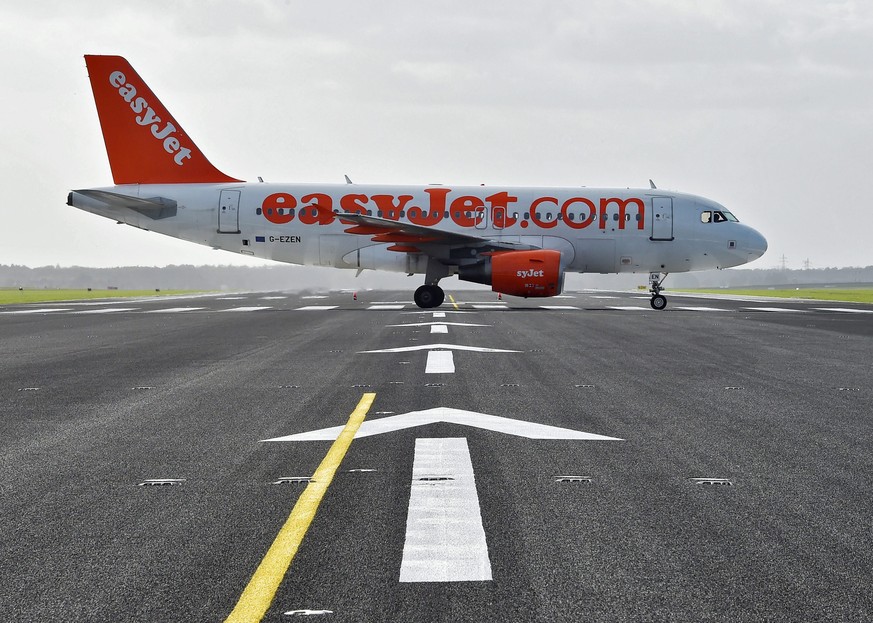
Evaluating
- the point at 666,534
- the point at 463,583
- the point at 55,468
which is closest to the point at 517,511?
the point at 666,534

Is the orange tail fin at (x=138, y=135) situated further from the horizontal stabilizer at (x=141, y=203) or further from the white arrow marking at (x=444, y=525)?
the white arrow marking at (x=444, y=525)

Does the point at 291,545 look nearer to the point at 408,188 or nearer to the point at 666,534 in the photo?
the point at 666,534

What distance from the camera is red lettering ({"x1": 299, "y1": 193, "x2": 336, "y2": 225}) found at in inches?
1310

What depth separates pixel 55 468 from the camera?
6.62 metres

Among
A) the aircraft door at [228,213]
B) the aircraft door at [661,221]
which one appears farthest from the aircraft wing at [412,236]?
the aircraft door at [661,221]

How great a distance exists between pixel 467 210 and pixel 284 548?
2946 cm

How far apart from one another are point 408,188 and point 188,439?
88.3 feet

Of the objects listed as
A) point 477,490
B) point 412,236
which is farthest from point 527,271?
point 477,490

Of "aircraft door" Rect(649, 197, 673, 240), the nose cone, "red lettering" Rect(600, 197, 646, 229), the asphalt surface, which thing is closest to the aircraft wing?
"red lettering" Rect(600, 197, 646, 229)

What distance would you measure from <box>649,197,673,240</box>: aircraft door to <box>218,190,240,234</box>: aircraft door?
15.9 m

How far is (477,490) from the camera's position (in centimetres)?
569

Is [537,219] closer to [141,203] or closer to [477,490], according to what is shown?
[141,203]

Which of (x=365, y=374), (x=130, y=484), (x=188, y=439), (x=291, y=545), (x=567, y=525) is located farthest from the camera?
(x=365, y=374)

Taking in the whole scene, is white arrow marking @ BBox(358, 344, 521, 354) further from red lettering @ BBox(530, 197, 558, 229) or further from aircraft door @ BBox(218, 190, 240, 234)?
aircraft door @ BBox(218, 190, 240, 234)
